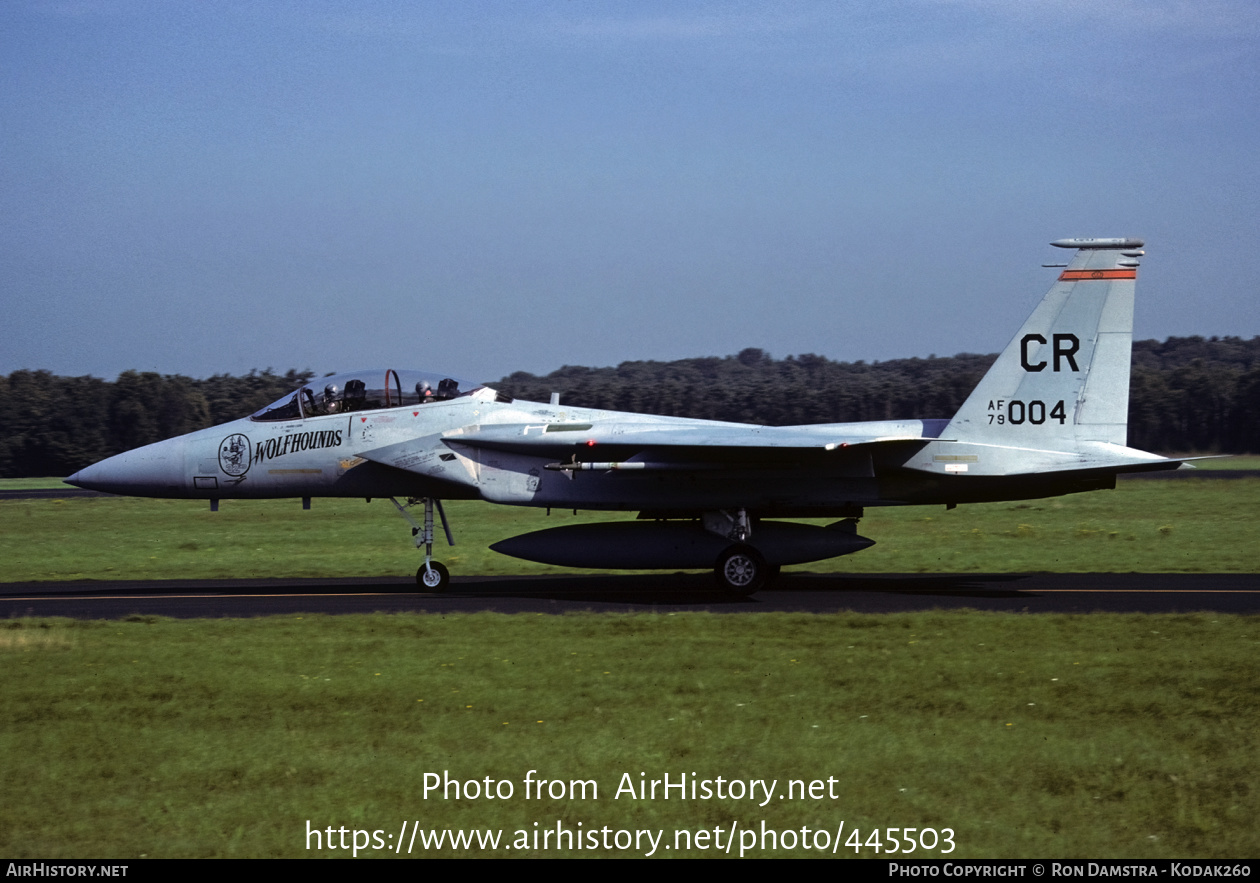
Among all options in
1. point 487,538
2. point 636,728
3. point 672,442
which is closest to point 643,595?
point 672,442

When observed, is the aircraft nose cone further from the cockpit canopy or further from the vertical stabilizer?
the vertical stabilizer

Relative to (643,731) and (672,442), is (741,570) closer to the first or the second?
(672,442)

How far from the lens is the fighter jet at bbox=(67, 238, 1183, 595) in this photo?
658 inches

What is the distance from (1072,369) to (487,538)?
617 inches

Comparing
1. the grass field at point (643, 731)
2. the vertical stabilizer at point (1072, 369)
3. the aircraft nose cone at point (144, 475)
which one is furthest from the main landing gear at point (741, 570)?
the aircraft nose cone at point (144, 475)

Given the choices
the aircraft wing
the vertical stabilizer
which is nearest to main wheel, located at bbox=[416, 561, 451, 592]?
the aircraft wing

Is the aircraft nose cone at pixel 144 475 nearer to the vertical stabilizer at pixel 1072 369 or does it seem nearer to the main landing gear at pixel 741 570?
the main landing gear at pixel 741 570

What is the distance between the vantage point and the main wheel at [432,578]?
58.1ft

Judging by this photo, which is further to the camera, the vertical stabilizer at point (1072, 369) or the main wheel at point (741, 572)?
the vertical stabilizer at point (1072, 369)

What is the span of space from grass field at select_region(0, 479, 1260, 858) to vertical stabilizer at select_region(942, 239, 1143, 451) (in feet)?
12.3

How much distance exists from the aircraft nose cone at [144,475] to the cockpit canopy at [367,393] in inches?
55.9

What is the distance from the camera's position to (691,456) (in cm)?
1675

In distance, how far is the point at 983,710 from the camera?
9203mm
